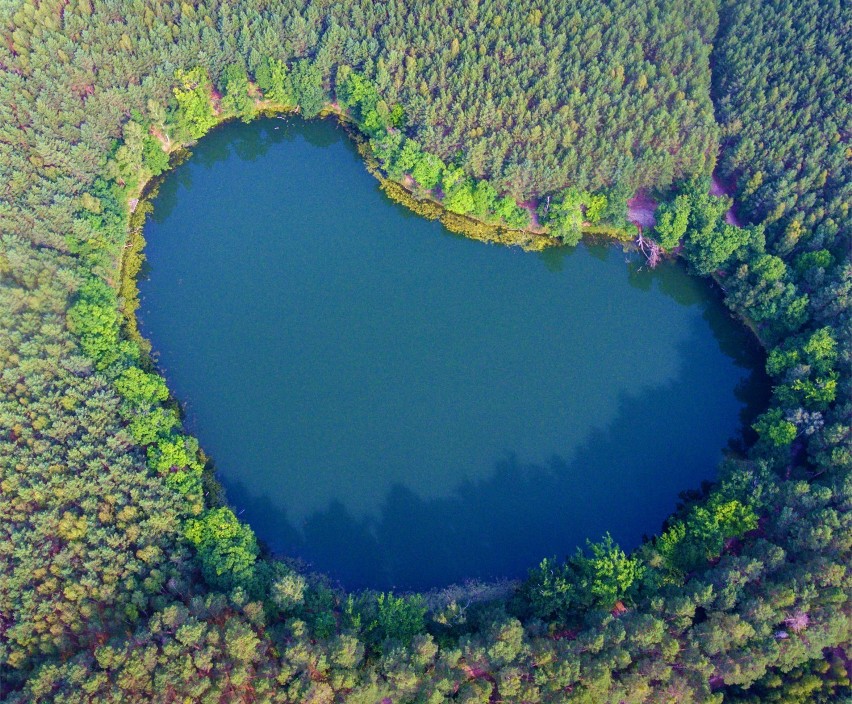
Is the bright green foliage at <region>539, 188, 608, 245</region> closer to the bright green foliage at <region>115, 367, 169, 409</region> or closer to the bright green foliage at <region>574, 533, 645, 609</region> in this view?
the bright green foliage at <region>574, 533, 645, 609</region>

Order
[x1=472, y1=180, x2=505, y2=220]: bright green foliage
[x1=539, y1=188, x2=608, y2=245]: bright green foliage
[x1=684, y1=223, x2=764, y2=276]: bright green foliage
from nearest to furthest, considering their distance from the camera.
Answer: [x1=684, y1=223, x2=764, y2=276]: bright green foliage → [x1=539, y1=188, x2=608, y2=245]: bright green foliage → [x1=472, y1=180, x2=505, y2=220]: bright green foliage

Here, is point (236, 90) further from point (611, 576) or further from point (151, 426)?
point (611, 576)

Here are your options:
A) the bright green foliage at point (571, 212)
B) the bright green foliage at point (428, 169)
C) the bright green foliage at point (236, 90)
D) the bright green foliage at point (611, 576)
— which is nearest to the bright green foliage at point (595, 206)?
the bright green foliage at point (571, 212)

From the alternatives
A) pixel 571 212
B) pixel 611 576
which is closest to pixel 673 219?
pixel 571 212

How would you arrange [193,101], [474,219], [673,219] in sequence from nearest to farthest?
[673,219], [474,219], [193,101]

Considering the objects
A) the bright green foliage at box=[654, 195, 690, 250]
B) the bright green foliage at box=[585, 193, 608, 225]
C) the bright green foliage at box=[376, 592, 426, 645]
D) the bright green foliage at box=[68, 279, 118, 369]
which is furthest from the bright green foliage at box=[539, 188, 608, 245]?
the bright green foliage at box=[68, 279, 118, 369]

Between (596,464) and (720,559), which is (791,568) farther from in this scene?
(596,464)
